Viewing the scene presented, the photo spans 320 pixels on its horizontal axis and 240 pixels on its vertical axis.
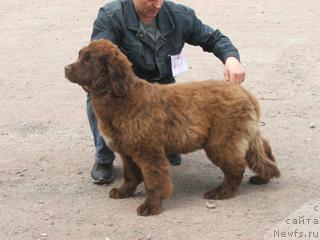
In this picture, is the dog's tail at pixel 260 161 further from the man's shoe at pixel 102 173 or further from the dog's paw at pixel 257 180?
the man's shoe at pixel 102 173

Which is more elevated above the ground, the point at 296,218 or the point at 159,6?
the point at 159,6

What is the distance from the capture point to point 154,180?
211 inches

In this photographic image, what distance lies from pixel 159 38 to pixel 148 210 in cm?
174

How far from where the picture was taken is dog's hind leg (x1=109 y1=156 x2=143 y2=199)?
572 cm

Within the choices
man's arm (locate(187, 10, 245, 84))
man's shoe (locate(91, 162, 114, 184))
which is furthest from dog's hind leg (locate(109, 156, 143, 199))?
man's arm (locate(187, 10, 245, 84))

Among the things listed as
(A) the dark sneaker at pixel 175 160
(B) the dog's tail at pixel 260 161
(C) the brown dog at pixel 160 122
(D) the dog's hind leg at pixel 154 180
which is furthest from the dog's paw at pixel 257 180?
(D) the dog's hind leg at pixel 154 180

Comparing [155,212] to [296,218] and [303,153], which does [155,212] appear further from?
[303,153]

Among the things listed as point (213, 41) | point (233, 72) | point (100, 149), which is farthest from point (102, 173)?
point (213, 41)

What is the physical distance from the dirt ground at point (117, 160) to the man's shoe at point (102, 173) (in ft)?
0.30

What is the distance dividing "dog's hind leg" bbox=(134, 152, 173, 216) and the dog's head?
23.1 inches

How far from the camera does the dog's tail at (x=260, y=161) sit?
5762mm

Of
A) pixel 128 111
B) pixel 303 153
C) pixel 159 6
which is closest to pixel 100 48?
pixel 128 111

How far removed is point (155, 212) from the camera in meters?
5.38

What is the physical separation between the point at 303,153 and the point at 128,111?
224 cm
